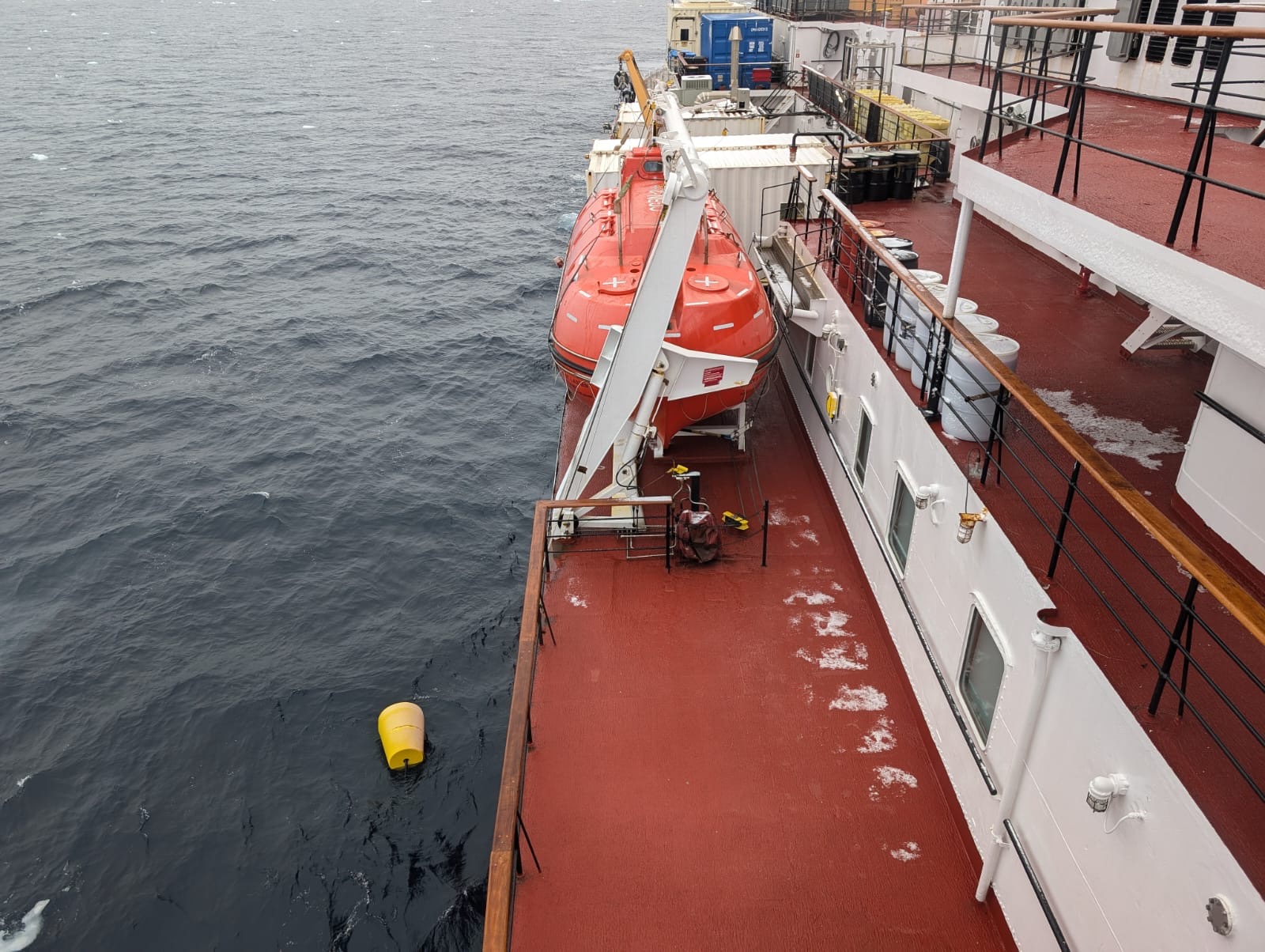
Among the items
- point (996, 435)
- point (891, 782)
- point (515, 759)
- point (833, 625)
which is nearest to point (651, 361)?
point (833, 625)

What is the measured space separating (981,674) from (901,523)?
7.54 feet

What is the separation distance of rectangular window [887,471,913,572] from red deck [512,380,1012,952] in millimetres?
980

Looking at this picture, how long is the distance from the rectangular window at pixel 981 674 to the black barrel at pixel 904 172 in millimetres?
10547

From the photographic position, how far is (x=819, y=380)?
12.4 meters

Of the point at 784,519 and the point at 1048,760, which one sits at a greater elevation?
the point at 1048,760

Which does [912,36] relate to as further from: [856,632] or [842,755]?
[842,755]

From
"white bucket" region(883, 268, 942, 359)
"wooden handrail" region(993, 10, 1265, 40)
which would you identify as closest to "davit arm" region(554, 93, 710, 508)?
"white bucket" region(883, 268, 942, 359)

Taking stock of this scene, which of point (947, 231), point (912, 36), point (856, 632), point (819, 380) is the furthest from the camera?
point (912, 36)

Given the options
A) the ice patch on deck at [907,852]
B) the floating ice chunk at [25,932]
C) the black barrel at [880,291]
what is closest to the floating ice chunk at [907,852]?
the ice patch on deck at [907,852]

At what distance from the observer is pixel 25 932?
9.75 metres

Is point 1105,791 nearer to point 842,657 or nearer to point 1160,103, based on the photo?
point 842,657

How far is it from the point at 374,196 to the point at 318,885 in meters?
36.8

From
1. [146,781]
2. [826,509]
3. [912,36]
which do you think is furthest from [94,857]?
[912,36]

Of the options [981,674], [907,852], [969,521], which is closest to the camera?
[969,521]
